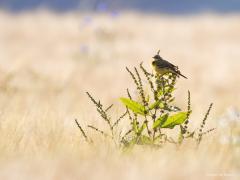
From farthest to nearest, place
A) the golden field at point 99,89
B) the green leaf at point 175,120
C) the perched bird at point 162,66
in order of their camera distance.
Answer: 1. the green leaf at point 175,120
2. the perched bird at point 162,66
3. the golden field at point 99,89

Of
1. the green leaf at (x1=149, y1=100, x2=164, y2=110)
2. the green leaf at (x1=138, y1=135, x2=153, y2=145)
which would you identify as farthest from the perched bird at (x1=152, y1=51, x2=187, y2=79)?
the green leaf at (x1=138, y1=135, x2=153, y2=145)

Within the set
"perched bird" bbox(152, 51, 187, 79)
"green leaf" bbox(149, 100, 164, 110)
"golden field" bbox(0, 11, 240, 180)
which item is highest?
"perched bird" bbox(152, 51, 187, 79)

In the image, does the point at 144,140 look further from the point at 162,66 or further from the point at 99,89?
the point at 99,89

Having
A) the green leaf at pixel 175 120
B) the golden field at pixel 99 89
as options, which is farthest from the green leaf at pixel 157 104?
the golden field at pixel 99 89

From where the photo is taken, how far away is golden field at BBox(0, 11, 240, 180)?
11.6ft

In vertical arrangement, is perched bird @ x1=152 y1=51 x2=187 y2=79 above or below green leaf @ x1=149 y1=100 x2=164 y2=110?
above

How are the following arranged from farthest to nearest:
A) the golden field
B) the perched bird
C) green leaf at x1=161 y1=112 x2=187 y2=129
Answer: green leaf at x1=161 y1=112 x2=187 y2=129 < the perched bird < the golden field

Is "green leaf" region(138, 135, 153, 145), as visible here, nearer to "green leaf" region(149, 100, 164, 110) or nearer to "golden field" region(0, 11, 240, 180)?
"golden field" region(0, 11, 240, 180)

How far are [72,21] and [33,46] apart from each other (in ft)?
17.6

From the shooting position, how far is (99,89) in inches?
330

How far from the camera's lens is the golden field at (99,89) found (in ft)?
11.6

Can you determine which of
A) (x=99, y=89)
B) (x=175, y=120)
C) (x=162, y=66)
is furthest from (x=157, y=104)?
(x=99, y=89)

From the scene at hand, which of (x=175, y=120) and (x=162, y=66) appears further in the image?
(x=175, y=120)

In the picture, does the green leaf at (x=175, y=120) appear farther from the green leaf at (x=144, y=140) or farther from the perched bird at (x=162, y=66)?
the perched bird at (x=162, y=66)
